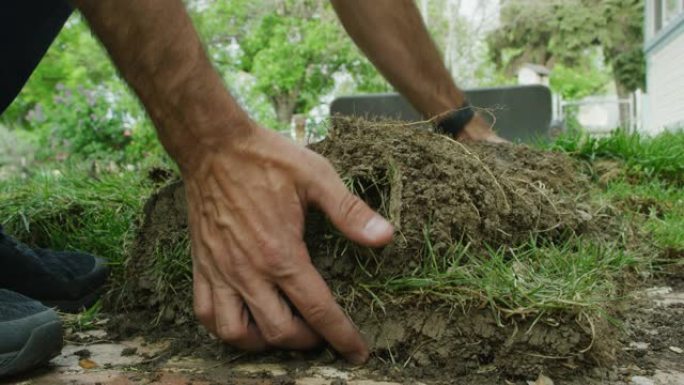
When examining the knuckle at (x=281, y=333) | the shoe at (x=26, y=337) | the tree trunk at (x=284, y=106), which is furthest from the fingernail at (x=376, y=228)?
the tree trunk at (x=284, y=106)

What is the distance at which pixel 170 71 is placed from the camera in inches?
55.2

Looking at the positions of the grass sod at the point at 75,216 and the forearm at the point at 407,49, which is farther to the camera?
the forearm at the point at 407,49

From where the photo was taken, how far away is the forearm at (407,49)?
2834 mm

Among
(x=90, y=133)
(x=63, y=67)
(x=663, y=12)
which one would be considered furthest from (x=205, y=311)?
(x=63, y=67)

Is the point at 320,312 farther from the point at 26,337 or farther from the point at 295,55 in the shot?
the point at 295,55

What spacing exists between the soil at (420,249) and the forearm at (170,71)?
13.9 inches

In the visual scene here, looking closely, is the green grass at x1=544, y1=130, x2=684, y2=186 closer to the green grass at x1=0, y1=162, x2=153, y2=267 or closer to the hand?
the green grass at x1=0, y1=162, x2=153, y2=267

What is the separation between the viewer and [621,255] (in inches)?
74.5

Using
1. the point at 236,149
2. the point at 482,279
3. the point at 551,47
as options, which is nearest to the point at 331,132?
the point at 236,149

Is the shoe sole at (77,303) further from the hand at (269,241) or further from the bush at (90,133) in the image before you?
the bush at (90,133)

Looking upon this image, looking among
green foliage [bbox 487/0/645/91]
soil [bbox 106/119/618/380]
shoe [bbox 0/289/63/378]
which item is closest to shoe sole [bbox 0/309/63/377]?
shoe [bbox 0/289/63/378]

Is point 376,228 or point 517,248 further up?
point 376,228

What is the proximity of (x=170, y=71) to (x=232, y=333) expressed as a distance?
0.58 meters

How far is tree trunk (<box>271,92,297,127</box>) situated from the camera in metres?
26.9
